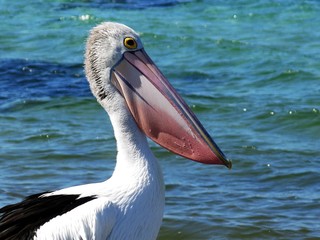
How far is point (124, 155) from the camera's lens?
5133mm

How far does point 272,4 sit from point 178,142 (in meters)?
13.4

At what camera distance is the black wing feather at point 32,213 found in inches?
191

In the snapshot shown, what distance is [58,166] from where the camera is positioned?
8.69m

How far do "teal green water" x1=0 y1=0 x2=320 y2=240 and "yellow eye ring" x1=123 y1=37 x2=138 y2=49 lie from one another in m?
2.20

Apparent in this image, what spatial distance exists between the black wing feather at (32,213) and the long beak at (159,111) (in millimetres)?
539

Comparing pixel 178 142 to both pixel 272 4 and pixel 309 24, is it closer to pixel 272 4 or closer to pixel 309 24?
pixel 309 24

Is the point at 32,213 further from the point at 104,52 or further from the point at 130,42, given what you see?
the point at 130,42

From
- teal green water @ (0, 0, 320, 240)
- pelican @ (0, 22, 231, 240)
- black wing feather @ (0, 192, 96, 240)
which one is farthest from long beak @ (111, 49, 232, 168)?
teal green water @ (0, 0, 320, 240)

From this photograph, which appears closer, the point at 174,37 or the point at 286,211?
the point at 286,211

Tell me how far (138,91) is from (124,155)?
14.9 inches

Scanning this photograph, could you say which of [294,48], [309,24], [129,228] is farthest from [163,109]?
[309,24]

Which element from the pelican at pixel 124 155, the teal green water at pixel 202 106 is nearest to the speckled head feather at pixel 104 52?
the pelican at pixel 124 155

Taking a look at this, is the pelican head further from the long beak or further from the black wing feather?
the black wing feather

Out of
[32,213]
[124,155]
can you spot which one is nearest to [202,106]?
[124,155]
